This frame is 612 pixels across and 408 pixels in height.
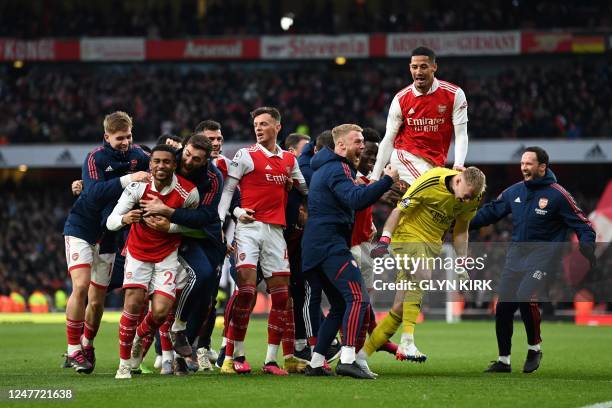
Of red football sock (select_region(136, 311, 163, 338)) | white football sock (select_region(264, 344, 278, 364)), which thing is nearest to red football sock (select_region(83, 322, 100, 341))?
red football sock (select_region(136, 311, 163, 338))

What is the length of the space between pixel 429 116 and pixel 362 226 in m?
1.30

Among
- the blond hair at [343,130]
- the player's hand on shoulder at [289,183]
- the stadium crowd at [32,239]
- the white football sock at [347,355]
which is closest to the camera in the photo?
the white football sock at [347,355]

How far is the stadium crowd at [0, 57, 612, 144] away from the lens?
1359 inches

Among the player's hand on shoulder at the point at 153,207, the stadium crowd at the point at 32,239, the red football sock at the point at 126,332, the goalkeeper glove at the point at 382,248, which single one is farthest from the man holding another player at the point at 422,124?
the stadium crowd at the point at 32,239

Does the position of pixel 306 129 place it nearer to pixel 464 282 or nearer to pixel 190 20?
pixel 190 20

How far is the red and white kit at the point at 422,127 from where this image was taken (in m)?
10.9

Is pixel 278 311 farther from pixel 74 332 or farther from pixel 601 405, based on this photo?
pixel 601 405

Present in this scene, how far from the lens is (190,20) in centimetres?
3938

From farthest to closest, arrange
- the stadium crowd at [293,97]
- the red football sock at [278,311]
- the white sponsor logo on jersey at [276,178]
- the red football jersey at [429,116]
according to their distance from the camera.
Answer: the stadium crowd at [293,97]
the red football jersey at [429,116]
the white sponsor logo on jersey at [276,178]
the red football sock at [278,311]

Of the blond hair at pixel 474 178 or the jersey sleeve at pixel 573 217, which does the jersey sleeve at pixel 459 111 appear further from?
the jersey sleeve at pixel 573 217

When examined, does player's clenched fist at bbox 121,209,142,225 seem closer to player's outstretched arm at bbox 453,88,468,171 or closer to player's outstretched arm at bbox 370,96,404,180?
player's outstretched arm at bbox 370,96,404,180

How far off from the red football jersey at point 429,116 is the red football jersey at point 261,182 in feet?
4.36

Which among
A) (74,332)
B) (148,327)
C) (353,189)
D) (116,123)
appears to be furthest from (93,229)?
(353,189)

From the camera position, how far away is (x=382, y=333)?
10.5m
